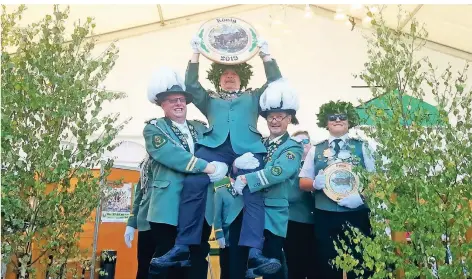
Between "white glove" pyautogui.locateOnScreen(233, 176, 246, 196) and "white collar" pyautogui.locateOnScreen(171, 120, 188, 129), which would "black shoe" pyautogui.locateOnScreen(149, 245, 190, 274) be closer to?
"white glove" pyautogui.locateOnScreen(233, 176, 246, 196)

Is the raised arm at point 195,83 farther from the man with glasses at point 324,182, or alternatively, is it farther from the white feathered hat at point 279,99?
the man with glasses at point 324,182

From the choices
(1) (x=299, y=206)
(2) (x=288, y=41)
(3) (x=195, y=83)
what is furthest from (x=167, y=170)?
(2) (x=288, y=41)

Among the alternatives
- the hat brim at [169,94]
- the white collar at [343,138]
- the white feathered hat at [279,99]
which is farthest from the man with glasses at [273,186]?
the hat brim at [169,94]

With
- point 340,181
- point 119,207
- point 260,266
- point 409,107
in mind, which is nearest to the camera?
point 409,107

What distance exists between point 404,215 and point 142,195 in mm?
1563

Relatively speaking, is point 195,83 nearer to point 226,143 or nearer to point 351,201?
point 226,143

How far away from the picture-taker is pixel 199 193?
109 inches

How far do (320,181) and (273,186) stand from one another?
13.0 inches

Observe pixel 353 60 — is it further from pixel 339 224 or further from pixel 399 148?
pixel 399 148

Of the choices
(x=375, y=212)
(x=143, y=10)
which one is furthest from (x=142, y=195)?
(x=143, y=10)

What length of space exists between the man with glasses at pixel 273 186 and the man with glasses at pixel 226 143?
0.15 ft

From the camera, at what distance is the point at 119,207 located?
331cm

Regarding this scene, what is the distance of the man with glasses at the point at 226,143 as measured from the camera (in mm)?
2629

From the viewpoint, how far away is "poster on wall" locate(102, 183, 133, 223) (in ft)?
10.6
